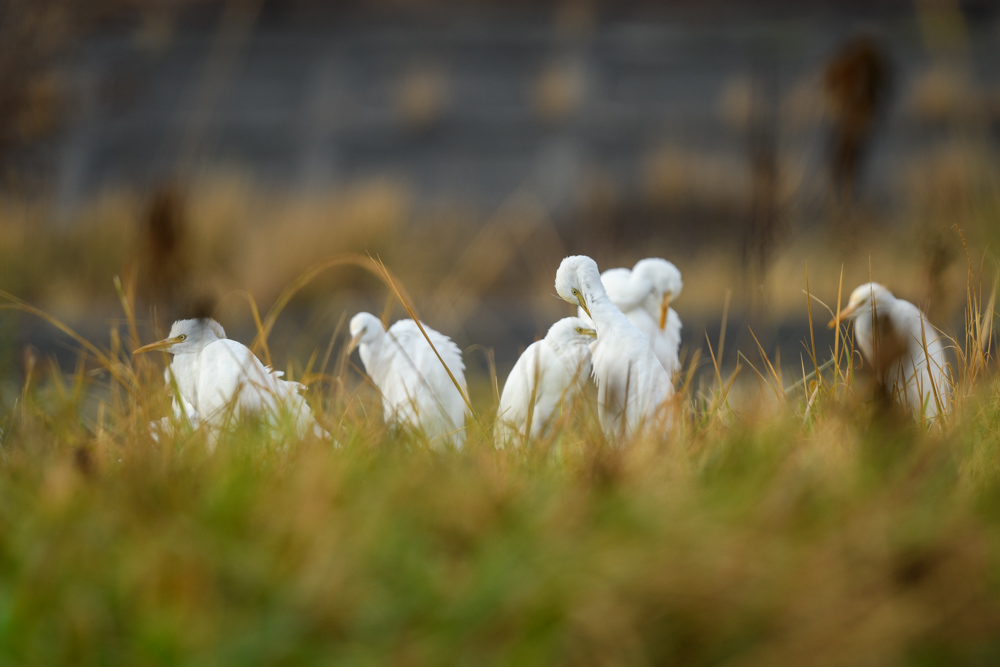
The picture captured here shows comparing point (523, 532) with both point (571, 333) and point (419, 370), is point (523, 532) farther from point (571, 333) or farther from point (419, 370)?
point (419, 370)

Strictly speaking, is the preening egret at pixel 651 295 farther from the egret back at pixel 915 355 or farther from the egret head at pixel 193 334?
the egret head at pixel 193 334

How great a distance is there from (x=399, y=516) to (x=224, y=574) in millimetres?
172

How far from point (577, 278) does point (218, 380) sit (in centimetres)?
51

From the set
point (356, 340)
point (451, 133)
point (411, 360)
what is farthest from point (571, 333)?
point (451, 133)

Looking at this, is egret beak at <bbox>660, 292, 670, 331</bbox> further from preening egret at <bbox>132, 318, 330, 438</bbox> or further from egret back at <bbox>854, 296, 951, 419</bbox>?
preening egret at <bbox>132, 318, 330, 438</bbox>

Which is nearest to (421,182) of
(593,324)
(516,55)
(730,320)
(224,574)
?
(516,55)

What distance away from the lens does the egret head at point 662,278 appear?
5.12 ft

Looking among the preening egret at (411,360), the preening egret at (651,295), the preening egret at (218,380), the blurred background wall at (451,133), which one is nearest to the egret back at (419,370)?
the preening egret at (411,360)

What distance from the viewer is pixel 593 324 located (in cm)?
126

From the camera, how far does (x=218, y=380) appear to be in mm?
1215

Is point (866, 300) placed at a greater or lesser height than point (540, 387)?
greater

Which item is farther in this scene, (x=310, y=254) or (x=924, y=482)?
(x=310, y=254)

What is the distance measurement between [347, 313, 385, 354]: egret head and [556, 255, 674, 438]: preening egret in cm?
38

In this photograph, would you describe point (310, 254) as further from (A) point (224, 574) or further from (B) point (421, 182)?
(A) point (224, 574)
